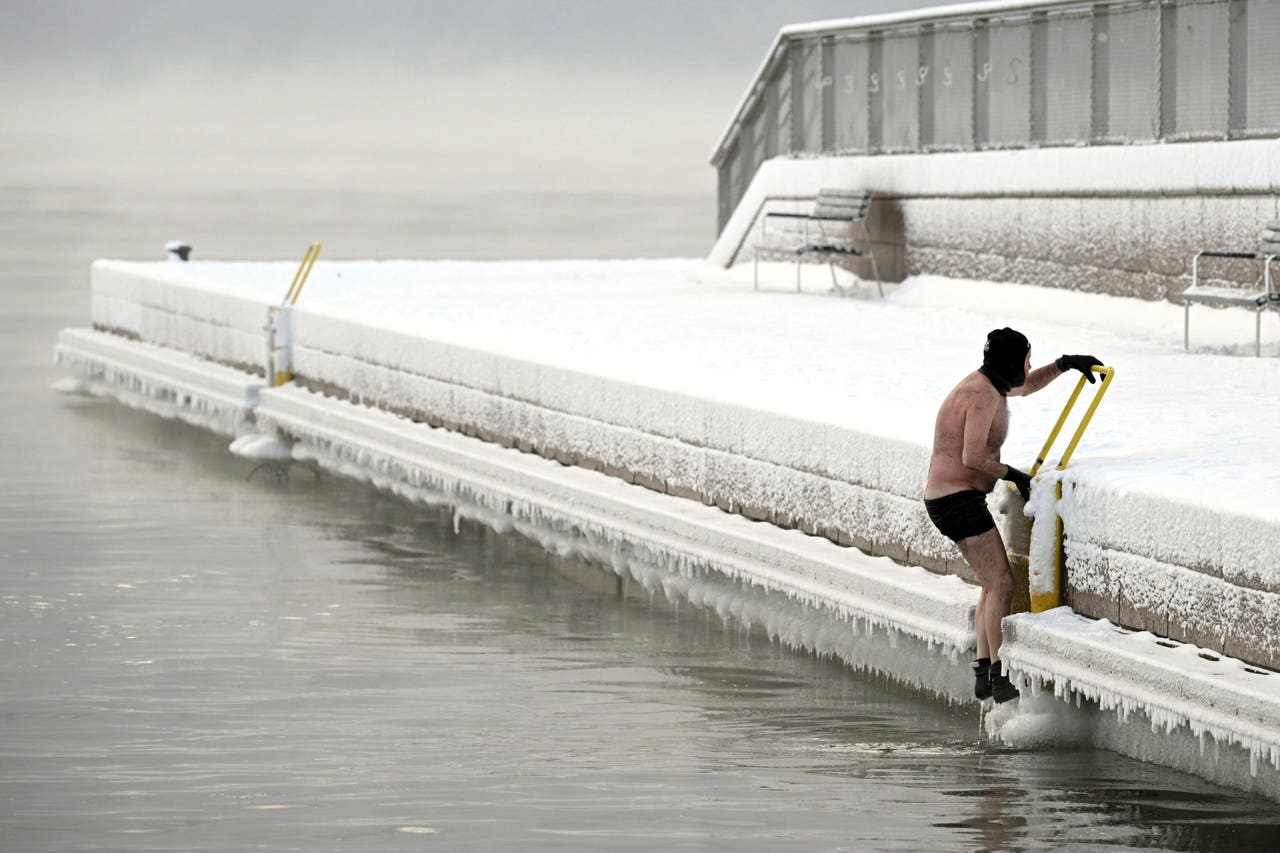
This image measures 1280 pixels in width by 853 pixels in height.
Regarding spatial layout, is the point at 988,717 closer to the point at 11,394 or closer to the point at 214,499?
the point at 214,499

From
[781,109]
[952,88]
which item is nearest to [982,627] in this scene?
[952,88]

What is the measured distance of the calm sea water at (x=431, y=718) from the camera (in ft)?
30.6

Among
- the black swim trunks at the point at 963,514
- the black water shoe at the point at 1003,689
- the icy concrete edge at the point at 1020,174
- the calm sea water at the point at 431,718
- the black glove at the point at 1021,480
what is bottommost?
the calm sea water at the point at 431,718

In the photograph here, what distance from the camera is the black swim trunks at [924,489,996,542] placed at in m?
10.3

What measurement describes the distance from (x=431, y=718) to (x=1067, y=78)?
37.3 feet

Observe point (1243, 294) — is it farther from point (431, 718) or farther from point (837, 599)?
point (431, 718)

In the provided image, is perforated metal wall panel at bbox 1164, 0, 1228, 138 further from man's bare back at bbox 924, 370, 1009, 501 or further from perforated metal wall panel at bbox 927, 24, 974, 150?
man's bare back at bbox 924, 370, 1009, 501

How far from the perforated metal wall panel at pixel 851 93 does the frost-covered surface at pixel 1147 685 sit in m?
14.7

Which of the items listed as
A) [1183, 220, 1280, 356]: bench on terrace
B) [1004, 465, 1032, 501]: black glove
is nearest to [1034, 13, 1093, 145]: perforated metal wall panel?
[1183, 220, 1280, 356]: bench on terrace

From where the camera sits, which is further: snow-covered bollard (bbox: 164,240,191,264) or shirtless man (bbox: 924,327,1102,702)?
snow-covered bollard (bbox: 164,240,191,264)

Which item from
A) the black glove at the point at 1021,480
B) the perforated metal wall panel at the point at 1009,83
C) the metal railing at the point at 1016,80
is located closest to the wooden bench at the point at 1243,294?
the metal railing at the point at 1016,80

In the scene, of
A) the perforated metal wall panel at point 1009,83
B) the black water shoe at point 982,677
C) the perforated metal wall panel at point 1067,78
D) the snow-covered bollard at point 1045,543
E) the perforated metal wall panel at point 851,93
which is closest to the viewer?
the snow-covered bollard at point 1045,543

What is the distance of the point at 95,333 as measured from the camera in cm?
2742

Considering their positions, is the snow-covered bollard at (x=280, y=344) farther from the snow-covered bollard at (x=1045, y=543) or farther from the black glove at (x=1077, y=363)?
the snow-covered bollard at (x=1045, y=543)
